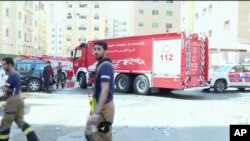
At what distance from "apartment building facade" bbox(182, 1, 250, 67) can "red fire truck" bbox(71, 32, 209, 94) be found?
512 inches

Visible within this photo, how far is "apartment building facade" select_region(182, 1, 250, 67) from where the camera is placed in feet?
119

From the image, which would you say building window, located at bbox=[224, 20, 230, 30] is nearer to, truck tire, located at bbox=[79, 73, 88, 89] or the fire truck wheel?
truck tire, located at bbox=[79, 73, 88, 89]

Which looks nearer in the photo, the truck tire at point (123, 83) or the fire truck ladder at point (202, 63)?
the fire truck ladder at point (202, 63)

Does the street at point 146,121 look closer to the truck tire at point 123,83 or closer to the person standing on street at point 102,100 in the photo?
the person standing on street at point 102,100

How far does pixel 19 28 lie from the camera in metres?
60.5

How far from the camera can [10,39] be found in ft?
188

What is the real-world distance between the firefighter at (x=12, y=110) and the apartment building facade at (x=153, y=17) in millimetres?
78972

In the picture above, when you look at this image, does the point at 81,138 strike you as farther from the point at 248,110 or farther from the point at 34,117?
the point at 248,110

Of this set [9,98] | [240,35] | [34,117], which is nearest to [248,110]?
[34,117]

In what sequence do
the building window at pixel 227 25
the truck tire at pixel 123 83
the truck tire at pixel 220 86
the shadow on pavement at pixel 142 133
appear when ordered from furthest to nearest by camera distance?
the building window at pixel 227 25, the truck tire at pixel 220 86, the truck tire at pixel 123 83, the shadow on pavement at pixel 142 133

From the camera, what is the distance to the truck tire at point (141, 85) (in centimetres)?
1994

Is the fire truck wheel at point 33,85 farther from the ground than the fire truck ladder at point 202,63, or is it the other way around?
the fire truck ladder at point 202,63

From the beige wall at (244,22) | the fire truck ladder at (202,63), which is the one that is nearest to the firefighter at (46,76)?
the fire truck ladder at (202,63)

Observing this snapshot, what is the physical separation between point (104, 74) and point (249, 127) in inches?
93.2
